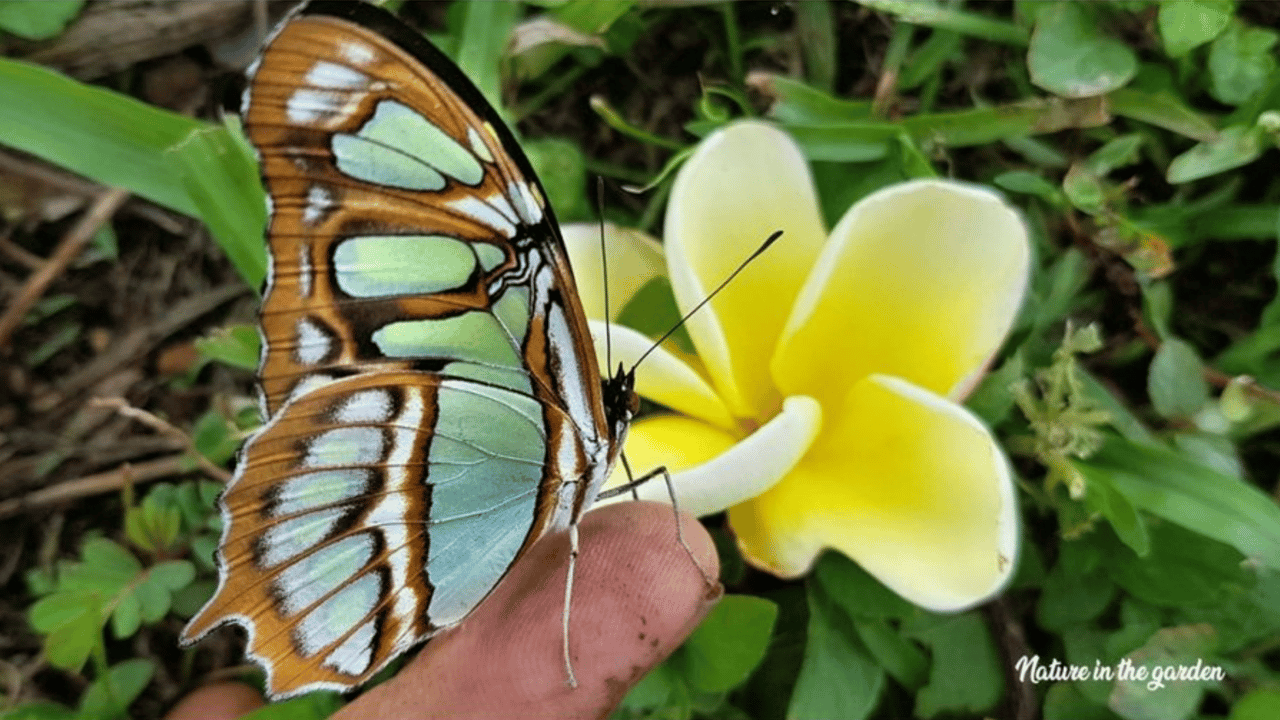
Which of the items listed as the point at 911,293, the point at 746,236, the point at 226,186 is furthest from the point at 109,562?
the point at 911,293

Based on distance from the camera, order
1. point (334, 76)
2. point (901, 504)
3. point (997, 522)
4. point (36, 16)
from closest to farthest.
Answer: point (334, 76) → point (997, 522) → point (901, 504) → point (36, 16)

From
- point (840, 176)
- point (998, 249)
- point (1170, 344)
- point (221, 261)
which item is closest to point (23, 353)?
point (221, 261)

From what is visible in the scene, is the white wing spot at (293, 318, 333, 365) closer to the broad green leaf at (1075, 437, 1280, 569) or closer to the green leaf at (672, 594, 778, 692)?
the green leaf at (672, 594, 778, 692)

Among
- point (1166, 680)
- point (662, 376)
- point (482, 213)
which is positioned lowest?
point (1166, 680)

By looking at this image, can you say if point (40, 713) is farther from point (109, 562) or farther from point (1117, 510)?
point (1117, 510)

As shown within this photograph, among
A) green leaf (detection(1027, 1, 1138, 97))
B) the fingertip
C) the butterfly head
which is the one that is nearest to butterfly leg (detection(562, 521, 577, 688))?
the fingertip

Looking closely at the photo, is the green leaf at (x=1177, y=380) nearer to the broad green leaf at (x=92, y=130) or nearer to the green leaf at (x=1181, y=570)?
the green leaf at (x=1181, y=570)

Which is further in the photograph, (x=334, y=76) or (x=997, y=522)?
(x=997, y=522)
